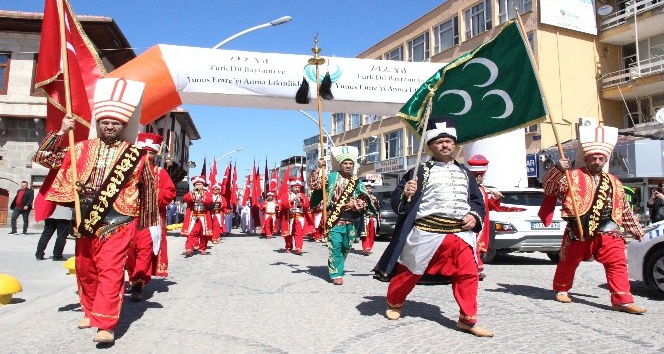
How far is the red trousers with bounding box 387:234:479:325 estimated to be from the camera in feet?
15.2

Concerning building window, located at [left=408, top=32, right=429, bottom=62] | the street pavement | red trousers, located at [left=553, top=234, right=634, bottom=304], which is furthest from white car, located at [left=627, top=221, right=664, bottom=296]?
building window, located at [left=408, top=32, right=429, bottom=62]

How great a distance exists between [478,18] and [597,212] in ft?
90.9

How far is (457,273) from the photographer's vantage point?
4.76 m

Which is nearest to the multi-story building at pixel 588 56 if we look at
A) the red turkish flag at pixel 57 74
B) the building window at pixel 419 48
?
the building window at pixel 419 48

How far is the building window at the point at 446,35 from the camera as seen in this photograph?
110ft

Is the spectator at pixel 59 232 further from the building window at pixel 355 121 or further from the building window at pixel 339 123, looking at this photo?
the building window at pixel 339 123

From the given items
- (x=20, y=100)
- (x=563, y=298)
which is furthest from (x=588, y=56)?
(x=20, y=100)

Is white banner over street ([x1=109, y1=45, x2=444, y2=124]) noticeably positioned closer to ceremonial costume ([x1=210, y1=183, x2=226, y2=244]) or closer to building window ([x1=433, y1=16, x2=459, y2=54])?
ceremonial costume ([x1=210, y1=183, x2=226, y2=244])

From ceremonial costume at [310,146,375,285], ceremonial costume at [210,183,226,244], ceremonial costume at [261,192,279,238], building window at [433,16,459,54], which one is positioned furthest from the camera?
building window at [433,16,459,54]

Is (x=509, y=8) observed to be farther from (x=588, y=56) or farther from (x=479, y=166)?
(x=479, y=166)

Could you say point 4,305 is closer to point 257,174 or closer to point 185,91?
point 185,91

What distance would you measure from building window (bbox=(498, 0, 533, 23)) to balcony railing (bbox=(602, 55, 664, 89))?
5.33 m

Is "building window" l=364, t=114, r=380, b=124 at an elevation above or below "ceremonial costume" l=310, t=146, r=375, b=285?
above

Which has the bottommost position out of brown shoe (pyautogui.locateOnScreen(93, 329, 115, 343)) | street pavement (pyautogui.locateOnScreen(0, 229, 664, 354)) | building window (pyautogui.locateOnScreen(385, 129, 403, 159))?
street pavement (pyautogui.locateOnScreen(0, 229, 664, 354))
